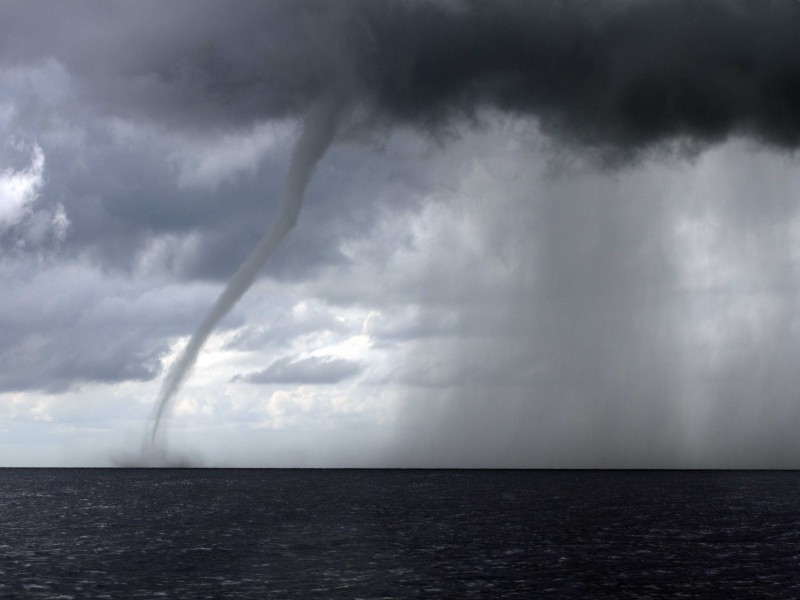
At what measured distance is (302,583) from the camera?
53875 millimetres

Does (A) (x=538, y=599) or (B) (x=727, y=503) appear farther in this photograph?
(B) (x=727, y=503)

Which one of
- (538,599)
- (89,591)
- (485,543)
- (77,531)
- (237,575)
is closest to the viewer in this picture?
(538,599)

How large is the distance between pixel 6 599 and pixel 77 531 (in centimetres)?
4911

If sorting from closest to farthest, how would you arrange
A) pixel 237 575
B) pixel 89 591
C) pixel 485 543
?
pixel 89 591
pixel 237 575
pixel 485 543

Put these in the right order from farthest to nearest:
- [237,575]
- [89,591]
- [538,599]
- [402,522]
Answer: [402,522]
[237,575]
[89,591]
[538,599]

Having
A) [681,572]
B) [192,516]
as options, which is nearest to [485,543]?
[681,572]

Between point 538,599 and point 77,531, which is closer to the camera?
point 538,599

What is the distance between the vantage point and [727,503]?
5861 inches

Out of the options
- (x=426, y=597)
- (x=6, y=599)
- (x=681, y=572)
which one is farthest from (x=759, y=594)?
(x=6, y=599)

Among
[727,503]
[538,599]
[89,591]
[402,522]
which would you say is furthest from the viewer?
[727,503]

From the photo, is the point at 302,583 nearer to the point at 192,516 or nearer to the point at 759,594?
the point at 759,594

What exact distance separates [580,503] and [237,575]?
103 metres

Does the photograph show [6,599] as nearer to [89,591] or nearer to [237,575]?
[89,591]

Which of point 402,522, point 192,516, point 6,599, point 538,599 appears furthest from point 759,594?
point 192,516
